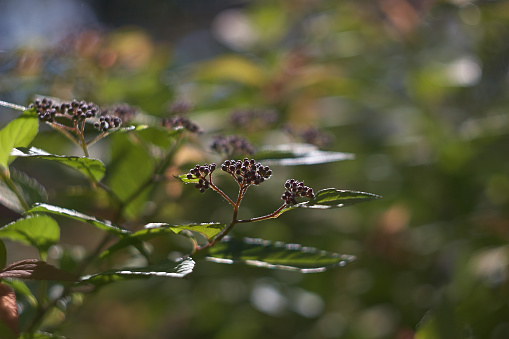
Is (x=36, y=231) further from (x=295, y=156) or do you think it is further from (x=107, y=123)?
(x=295, y=156)

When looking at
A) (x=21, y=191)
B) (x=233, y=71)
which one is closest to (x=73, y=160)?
(x=21, y=191)

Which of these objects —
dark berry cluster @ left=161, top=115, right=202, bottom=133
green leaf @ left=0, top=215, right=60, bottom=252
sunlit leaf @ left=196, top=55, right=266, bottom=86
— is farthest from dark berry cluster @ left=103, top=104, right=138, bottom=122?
sunlit leaf @ left=196, top=55, right=266, bottom=86

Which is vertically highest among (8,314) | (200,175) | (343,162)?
(200,175)

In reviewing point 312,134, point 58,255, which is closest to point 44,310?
point 58,255

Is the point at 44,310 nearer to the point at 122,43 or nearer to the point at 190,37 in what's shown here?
the point at 122,43

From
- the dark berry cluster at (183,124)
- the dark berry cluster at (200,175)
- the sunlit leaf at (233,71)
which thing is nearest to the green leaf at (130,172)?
the dark berry cluster at (183,124)

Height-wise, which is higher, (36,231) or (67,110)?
(67,110)

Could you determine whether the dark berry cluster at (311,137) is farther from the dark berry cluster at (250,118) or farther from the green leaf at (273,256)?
the green leaf at (273,256)
